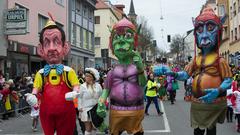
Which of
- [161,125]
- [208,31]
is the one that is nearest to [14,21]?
[161,125]

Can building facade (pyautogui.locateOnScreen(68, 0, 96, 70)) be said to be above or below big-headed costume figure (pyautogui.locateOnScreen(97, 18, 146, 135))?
above

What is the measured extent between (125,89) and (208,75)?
4.22 ft

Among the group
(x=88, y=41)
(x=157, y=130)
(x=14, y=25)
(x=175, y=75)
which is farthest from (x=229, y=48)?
(x=175, y=75)

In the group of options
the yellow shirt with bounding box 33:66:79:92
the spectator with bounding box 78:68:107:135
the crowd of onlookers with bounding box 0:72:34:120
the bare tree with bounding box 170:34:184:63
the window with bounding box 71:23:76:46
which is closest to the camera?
the yellow shirt with bounding box 33:66:79:92

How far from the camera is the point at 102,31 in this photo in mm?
54406

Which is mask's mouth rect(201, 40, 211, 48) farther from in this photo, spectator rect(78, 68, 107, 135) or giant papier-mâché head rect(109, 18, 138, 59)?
spectator rect(78, 68, 107, 135)

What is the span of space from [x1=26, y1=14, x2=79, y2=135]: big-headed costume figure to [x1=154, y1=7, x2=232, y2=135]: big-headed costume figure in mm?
1471

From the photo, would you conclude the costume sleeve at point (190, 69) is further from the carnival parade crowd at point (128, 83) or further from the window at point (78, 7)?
the window at point (78, 7)

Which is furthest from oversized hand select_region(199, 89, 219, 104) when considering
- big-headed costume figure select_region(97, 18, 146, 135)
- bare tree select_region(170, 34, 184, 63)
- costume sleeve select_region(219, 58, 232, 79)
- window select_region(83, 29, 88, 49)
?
bare tree select_region(170, 34, 184, 63)

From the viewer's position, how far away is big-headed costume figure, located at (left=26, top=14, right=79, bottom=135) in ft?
22.0

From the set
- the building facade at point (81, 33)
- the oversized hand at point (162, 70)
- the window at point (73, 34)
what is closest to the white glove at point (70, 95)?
the oversized hand at point (162, 70)

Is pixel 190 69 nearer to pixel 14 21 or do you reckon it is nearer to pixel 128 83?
pixel 128 83

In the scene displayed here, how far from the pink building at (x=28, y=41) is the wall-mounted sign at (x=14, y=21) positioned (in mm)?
795

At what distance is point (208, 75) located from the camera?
6512 millimetres
